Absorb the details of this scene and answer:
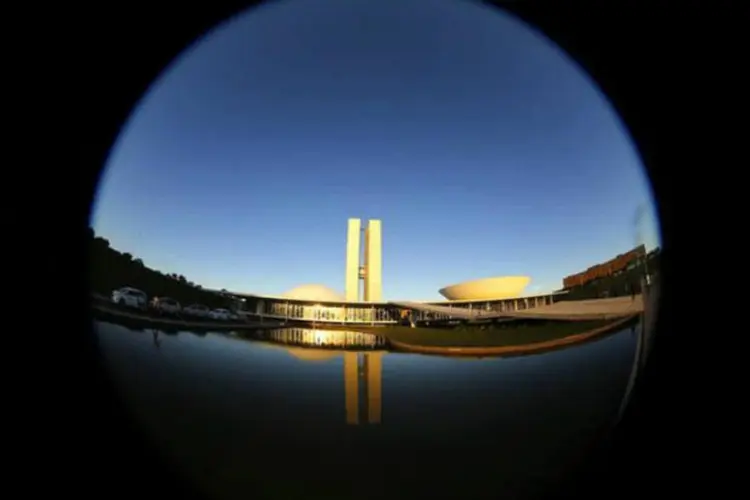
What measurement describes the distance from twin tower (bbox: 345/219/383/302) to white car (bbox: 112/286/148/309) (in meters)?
0.81

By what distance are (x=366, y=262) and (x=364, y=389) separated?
1.54 ft

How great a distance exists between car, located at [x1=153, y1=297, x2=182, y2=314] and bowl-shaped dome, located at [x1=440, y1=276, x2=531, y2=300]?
104 cm

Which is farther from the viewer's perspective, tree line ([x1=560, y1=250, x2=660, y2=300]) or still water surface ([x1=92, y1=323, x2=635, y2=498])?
tree line ([x1=560, y1=250, x2=660, y2=300])

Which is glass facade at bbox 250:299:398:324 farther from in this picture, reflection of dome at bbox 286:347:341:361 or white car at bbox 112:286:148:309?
white car at bbox 112:286:148:309

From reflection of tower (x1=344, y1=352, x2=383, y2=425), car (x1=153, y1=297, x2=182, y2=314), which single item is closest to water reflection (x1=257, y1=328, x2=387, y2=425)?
reflection of tower (x1=344, y1=352, x2=383, y2=425)

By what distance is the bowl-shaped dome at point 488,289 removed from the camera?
68.3 inches

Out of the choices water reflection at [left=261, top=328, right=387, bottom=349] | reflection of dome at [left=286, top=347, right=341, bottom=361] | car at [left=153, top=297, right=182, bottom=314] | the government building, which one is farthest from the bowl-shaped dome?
car at [left=153, top=297, right=182, bottom=314]

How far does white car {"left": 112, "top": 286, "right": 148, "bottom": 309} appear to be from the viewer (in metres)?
1.82

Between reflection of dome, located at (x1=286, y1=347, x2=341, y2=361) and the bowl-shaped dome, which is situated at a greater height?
the bowl-shaped dome

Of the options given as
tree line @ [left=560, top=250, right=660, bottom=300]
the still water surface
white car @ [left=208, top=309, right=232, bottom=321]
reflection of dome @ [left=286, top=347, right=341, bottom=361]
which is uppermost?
tree line @ [left=560, top=250, right=660, bottom=300]

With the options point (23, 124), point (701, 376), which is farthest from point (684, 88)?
point (23, 124)

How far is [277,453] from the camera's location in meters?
1.73

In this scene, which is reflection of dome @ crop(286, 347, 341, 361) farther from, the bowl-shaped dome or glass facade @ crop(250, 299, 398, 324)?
the bowl-shaped dome

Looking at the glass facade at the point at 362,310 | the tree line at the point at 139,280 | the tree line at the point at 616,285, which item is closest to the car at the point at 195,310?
the tree line at the point at 139,280
